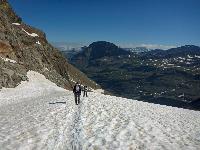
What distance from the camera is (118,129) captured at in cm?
2183

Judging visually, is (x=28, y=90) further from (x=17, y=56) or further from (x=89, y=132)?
(x=89, y=132)

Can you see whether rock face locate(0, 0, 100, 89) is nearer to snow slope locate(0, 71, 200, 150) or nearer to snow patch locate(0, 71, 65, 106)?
snow patch locate(0, 71, 65, 106)

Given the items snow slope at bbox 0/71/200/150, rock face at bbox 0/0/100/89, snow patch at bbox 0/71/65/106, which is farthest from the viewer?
rock face at bbox 0/0/100/89

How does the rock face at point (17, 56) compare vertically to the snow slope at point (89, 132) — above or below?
above

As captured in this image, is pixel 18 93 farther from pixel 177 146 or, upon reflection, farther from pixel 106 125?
pixel 177 146

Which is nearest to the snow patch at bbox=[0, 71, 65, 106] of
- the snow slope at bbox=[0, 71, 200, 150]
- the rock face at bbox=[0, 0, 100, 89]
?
the rock face at bbox=[0, 0, 100, 89]

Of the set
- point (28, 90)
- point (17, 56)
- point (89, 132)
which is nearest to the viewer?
point (89, 132)

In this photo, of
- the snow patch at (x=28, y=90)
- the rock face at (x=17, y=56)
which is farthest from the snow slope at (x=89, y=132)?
the rock face at (x=17, y=56)

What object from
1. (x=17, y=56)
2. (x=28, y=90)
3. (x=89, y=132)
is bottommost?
(x=28, y=90)

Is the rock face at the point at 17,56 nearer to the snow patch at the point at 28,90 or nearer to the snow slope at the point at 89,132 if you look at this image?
the snow patch at the point at 28,90

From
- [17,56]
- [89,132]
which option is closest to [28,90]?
[17,56]

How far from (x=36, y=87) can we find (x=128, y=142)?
45.2 meters

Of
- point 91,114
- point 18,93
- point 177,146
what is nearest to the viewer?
point 177,146

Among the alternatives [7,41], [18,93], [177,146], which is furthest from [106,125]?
[7,41]
